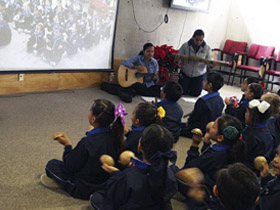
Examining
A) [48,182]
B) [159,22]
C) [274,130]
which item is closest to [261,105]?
[274,130]

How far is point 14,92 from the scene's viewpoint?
14.1 feet

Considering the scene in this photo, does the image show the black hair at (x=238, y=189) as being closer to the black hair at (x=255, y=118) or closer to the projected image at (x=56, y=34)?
the black hair at (x=255, y=118)

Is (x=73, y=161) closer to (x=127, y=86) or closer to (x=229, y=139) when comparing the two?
(x=229, y=139)

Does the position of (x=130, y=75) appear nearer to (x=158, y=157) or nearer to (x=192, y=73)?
(x=192, y=73)

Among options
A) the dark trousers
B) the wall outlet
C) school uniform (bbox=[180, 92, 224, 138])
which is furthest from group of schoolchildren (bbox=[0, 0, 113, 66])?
school uniform (bbox=[180, 92, 224, 138])

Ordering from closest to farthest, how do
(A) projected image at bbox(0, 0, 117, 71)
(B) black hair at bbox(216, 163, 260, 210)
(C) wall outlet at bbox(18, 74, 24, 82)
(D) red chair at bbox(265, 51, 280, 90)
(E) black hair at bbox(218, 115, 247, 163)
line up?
(B) black hair at bbox(216, 163, 260, 210) < (E) black hair at bbox(218, 115, 247, 163) < (A) projected image at bbox(0, 0, 117, 71) < (C) wall outlet at bbox(18, 74, 24, 82) < (D) red chair at bbox(265, 51, 280, 90)

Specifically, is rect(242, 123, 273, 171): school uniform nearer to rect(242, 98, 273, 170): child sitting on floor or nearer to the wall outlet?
rect(242, 98, 273, 170): child sitting on floor

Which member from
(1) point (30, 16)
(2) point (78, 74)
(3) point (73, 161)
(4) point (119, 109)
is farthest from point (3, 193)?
(2) point (78, 74)

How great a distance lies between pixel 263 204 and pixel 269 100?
1.57 meters

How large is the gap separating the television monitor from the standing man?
39.0 inches

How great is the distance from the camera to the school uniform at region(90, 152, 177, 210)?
156 centimetres

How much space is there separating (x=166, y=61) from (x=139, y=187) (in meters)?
4.18

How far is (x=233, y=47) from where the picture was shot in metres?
7.37

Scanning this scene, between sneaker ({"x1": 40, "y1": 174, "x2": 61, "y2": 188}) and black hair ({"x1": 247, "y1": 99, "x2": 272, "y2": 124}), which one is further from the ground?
black hair ({"x1": 247, "y1": 99, "x2": 272, "y2": 124})
